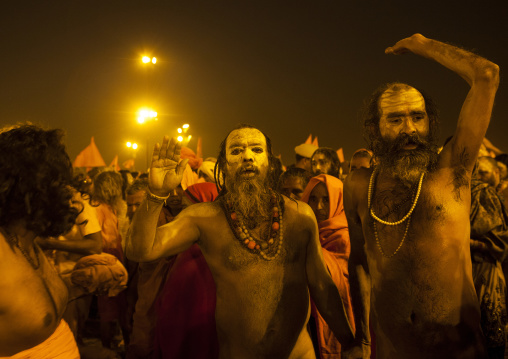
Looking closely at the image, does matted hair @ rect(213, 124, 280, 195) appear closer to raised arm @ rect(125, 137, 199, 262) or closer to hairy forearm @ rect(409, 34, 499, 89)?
raised arm @ rect(125, 137, 199, 262)

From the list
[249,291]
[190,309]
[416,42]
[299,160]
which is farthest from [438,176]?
[299,160]

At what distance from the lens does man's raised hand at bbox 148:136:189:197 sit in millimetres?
2217

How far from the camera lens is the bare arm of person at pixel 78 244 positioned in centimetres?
348

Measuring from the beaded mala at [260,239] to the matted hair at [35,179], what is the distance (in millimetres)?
957

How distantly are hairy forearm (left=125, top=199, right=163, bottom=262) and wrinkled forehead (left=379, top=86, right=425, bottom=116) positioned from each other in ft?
4.93

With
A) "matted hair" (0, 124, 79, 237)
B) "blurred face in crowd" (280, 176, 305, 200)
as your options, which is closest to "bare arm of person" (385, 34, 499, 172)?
"matted hair" (0, 124, 79, 237)

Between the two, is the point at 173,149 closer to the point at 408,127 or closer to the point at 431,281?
the point at 408,127

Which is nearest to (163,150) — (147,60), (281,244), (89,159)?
(281,244)

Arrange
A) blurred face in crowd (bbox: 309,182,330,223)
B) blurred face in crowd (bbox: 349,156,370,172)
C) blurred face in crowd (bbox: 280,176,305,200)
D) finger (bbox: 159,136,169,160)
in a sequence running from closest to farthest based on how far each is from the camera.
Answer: finger (bbox: 159,136,169,160)
blurred face in crowd (bbox: 309,182,330,223)
blurred face in crowd (bbox: 280,176,305,200)
blurred face in crowd (bbox: 349,156,370,172)

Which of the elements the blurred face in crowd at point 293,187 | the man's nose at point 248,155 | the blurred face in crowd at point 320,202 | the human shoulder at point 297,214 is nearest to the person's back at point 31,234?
the man's nose at point 248,155

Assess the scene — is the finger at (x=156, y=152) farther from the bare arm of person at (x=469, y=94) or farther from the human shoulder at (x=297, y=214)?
the bare arm of person at (x=469, y=94)

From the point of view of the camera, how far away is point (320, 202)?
13.5 ft

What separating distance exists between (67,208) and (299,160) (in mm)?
5648

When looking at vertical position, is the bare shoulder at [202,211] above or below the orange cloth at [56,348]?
above
